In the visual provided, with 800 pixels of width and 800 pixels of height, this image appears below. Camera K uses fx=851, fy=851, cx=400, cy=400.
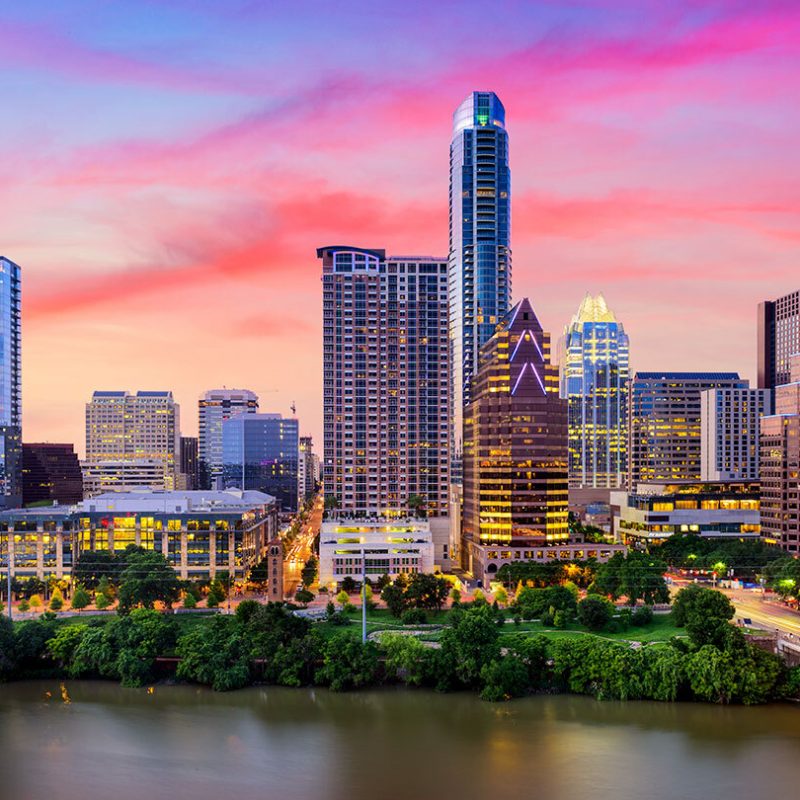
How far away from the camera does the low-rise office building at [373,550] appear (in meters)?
91.1

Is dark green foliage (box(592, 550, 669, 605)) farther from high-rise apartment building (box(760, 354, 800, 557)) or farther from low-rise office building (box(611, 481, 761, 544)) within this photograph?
low-rise office building (box(611, 481, 761, 544))

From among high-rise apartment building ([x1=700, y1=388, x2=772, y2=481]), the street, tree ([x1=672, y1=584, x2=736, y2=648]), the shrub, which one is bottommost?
the street

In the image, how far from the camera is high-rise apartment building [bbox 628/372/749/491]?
7308 inches

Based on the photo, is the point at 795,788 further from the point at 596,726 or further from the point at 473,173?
the point at 473,173

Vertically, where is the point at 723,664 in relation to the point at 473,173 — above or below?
below

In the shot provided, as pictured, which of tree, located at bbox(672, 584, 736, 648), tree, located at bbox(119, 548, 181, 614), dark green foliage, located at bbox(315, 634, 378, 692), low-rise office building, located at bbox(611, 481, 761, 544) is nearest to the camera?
tree, located at bbox(672, 584, 736, 648)

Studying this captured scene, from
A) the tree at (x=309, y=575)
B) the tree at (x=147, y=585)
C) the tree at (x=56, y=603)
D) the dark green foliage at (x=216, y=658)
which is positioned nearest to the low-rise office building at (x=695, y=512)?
the tree at (x=309, y=575)

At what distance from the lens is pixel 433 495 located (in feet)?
396

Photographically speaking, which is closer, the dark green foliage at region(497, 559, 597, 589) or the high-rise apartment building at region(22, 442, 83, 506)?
the dark green foliage at region(497, 559, 597, 589)

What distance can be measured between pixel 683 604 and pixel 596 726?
47.8ft

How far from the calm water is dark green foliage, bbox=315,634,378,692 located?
3.68ft

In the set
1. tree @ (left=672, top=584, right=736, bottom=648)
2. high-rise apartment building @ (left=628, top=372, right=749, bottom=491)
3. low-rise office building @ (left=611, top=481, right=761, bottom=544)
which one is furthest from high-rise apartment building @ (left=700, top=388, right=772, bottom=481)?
tree @ (left=672, top=584, right=736, bottom=648)

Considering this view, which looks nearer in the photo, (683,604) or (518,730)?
(518,730)

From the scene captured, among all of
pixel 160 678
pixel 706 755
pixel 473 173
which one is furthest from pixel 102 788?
pixel 473 173
